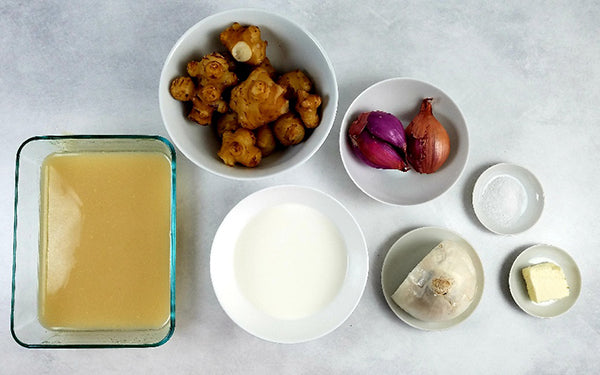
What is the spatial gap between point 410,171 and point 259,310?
1.28 ft

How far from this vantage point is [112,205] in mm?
1041

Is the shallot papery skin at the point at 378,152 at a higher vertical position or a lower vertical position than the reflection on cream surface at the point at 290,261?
higher

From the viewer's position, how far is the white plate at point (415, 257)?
1109mm

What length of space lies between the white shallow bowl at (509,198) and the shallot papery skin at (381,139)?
0.20m

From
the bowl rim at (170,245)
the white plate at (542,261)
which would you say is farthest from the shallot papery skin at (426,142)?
the bowl rim at (170,245)

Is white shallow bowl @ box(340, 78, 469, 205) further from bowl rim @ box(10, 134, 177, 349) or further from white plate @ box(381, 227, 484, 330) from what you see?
bowl rim @ box(10, 134, 177, 349)

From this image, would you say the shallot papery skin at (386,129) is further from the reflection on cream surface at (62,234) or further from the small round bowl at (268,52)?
the reflection on cream surface at (62,234)

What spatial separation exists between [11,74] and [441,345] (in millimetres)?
997

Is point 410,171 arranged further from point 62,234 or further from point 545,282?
point 62,234

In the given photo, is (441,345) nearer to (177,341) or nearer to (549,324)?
(549,324)

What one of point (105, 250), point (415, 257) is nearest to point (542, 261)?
point (415, 257)

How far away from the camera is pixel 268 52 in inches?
39.4

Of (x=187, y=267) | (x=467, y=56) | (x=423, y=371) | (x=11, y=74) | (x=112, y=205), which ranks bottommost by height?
(x=423, y=371)

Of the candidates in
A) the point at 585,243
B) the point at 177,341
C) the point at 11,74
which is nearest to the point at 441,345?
the point at 585,243
